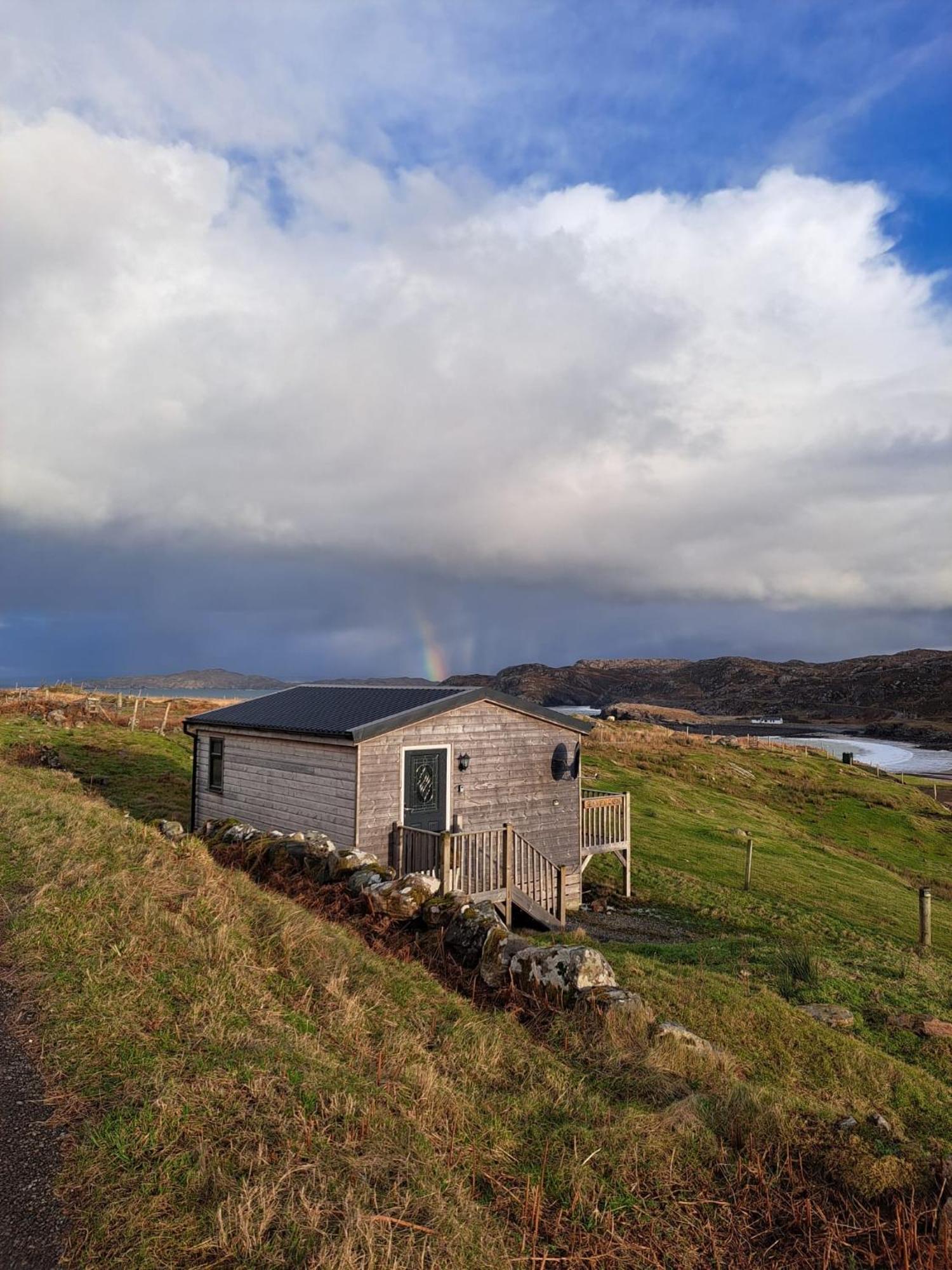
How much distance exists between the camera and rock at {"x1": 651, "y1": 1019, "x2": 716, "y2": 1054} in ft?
22.7

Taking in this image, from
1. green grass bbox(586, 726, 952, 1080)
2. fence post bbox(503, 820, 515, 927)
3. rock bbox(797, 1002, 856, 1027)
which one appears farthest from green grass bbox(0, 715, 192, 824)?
rock bbox(797, 1002, 856, 1027)

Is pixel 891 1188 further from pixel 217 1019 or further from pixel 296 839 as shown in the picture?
pixel 296 839

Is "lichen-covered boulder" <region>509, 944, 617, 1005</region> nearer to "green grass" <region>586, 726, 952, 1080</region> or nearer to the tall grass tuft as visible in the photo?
"green grass" <region>586, 726, 952, 1080</region>

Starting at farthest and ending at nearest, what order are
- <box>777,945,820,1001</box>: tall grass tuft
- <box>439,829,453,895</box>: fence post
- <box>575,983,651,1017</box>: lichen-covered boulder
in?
<box>439,829,453,895</box>: fence post → <box>777,945,820,1001</box>: tall grass tuft → <box>575,983,651,1017</box>: lichen-covered boulder

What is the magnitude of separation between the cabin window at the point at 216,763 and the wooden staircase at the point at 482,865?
256 inches

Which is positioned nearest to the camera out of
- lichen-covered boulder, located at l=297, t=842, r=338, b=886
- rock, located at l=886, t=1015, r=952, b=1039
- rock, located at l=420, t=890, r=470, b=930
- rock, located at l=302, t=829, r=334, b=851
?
rock, located at l=886, t=1015, r=952, b=1039

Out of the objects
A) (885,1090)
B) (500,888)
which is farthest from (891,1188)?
(500,888)

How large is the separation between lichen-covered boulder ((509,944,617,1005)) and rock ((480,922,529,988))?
5.6 inches

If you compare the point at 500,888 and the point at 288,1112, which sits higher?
the point at 288,1112

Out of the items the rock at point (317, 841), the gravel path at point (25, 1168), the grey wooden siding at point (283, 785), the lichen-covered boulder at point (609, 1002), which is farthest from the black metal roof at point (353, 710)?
the gravel path at point (25, 1168)

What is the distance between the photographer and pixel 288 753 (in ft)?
54.4

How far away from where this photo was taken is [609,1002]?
741 cm

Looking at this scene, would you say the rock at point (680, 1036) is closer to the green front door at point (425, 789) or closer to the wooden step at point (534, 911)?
the wooden step at point (534, 911)

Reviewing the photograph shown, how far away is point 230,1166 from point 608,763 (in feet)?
122
